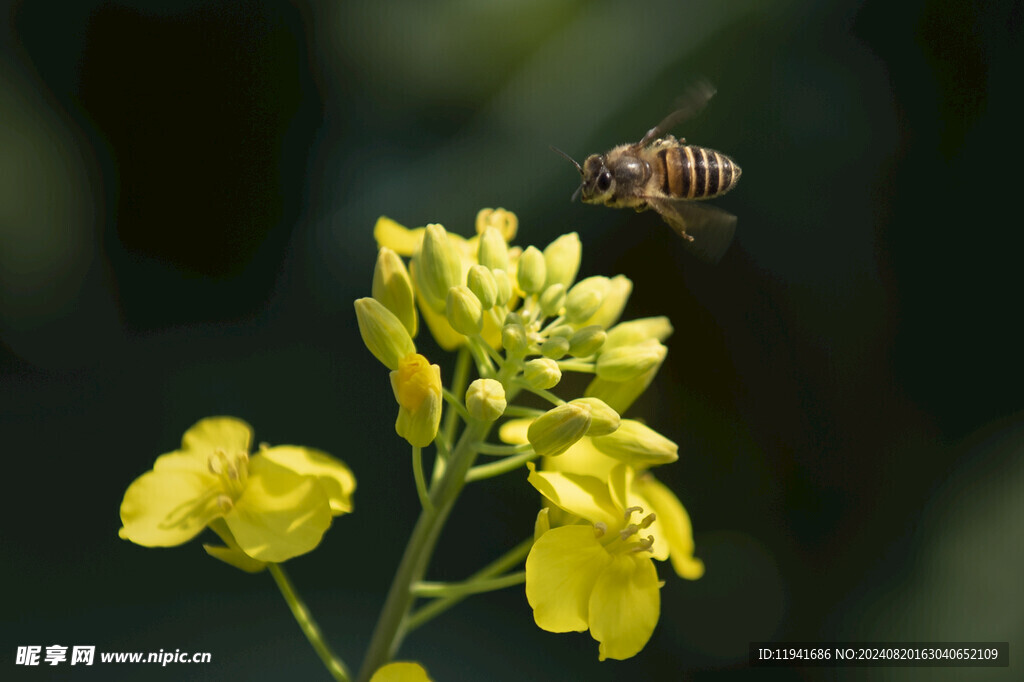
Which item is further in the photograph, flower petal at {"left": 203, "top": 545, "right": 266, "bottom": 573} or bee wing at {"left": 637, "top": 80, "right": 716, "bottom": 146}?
bee wing at {"left": 637, "top": 80, "right": 716, "bottom": 146}

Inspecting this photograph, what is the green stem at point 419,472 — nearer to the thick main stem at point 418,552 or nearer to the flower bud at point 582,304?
the thick main stem at point 418,552

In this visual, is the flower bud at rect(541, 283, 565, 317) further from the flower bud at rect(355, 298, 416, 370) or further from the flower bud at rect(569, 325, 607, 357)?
the flower bud at rect(355, 298, 416, 370)

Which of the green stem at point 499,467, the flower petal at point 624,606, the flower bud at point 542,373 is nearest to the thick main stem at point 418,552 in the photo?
the green stem at point 499,467

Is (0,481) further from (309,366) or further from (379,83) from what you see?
(379,83)

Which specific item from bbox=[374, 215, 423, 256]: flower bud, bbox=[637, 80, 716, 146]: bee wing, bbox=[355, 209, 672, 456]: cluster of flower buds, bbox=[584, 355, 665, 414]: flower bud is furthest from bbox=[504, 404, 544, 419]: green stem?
bbox=[637, 80, 716, 146]: bee wing

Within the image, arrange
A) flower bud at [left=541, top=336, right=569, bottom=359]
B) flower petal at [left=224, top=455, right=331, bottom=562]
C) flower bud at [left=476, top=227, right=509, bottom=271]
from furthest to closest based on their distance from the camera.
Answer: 1. flower bud at [left=476, top=227, right=509, bottom=271]
2. flower bud at [left=541, top=336, right=569, bottom=359]
3. flower petal at [left=224, top=455, right=331, bottom=562]

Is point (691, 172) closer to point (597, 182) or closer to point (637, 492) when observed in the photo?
point (597, 182)
